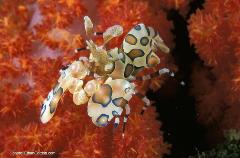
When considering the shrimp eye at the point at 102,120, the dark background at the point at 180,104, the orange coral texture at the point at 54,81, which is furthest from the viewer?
the dark background at the point at 180,104

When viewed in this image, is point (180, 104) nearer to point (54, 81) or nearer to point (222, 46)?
point (222, 46)

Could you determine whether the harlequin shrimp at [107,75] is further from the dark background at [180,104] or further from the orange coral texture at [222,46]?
the dark background at [180,104]

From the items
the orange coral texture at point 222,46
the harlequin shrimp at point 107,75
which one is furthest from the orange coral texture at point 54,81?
the orange coral texture at point 222,46

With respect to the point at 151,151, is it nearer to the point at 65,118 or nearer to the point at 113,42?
the point at 65,118

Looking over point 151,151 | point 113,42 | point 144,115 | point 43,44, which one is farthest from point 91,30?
point 151,151

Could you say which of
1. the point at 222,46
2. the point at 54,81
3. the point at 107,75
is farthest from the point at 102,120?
the point at 222,46

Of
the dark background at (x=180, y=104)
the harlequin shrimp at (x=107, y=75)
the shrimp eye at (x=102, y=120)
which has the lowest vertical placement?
the dark background at (x=180, y=104)
